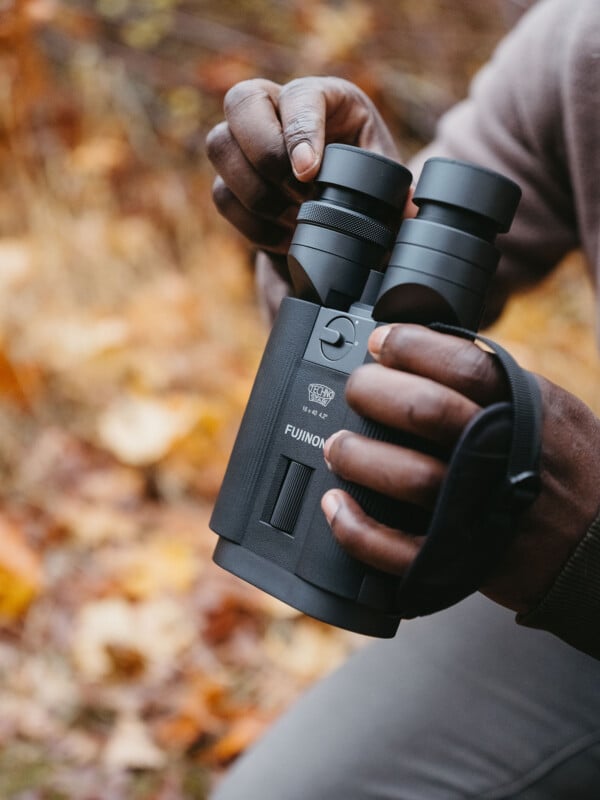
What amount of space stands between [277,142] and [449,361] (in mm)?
353

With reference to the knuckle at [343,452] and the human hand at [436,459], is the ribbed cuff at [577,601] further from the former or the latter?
the knuckle at [343,452]

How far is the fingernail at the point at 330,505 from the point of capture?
78 centimetres

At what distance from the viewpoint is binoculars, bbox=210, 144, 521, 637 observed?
0.81 meters

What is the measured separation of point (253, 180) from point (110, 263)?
1549 mm

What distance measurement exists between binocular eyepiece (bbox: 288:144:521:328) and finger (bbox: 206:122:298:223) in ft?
0.39

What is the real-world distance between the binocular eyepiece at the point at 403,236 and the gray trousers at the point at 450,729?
563mm

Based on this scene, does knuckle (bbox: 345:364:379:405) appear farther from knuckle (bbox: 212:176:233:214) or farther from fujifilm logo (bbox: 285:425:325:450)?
knuckle (bbox: 212:176:233:214)

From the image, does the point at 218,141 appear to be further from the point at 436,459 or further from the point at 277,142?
the point at 436,459

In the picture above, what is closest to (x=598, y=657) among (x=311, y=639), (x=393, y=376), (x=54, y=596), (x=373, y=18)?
(x=393, y=376)

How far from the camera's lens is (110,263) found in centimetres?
245

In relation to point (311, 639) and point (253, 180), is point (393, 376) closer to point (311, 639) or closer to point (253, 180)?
point (253, 180)

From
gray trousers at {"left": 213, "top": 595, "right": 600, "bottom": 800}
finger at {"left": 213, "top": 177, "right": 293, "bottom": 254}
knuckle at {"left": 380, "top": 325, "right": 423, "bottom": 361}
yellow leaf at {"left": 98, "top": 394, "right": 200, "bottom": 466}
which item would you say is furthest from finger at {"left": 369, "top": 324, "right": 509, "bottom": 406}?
yellow leaf at {"left": 98, "top": 394, "right": 200, "bottom": 466}

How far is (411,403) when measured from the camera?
0.73m

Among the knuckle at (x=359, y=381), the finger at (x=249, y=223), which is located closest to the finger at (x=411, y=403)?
the knuckle at (x=359, y=381)
